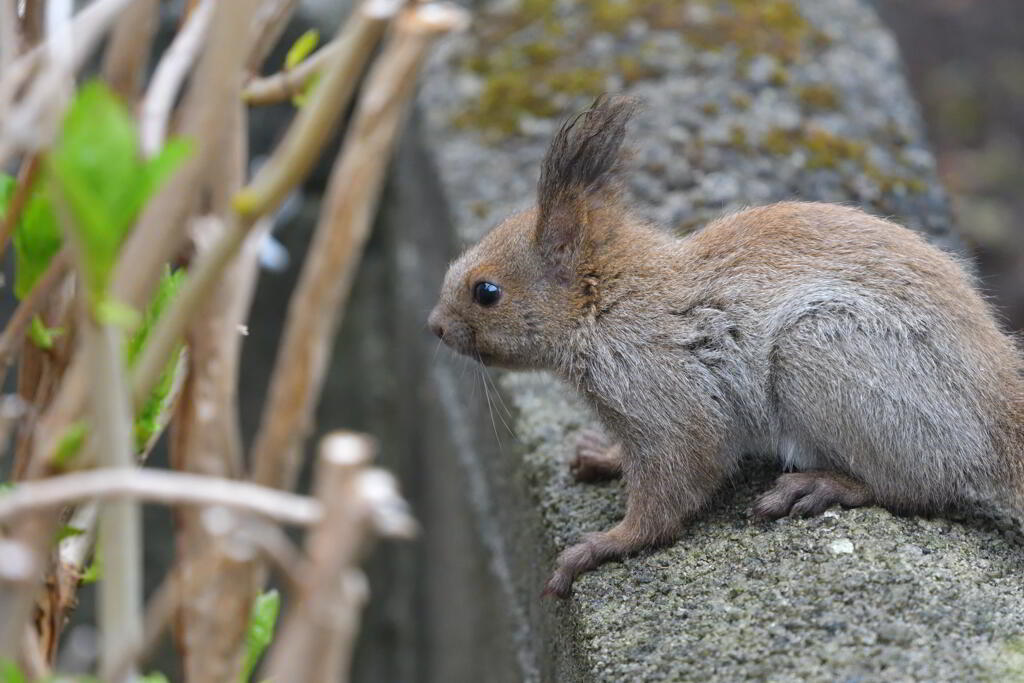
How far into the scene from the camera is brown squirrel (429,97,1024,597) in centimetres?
253

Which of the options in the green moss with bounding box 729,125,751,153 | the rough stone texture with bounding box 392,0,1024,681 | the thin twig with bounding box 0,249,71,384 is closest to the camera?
the thin twig with bounding box 0,249,71,384

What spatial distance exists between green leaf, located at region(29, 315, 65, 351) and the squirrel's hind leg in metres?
1.43

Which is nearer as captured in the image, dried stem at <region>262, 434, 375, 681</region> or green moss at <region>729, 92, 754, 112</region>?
dried stem at <region>262, 434, 375, 681</region>

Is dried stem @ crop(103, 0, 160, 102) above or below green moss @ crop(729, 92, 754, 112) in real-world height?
above

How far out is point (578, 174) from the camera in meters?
2.91

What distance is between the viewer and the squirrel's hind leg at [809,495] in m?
2.48

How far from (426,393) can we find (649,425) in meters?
2.20

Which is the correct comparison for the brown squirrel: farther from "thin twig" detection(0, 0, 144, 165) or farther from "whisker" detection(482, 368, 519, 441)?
"thin twig" detection(0, 0, 144, 165)

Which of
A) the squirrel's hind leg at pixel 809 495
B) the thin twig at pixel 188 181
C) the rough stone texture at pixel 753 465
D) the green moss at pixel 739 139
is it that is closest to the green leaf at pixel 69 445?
the thin twig at pixel 188 181

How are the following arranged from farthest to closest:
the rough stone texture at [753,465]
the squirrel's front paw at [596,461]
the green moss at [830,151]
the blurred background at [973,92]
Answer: the blurred background at [973,92] → the green moss at [830,151] → the squirrel's front paw at [596,461] → the rough stone texture at [753,465]

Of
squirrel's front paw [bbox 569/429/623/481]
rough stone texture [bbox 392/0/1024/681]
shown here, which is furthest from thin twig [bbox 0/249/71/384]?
squirrel's front paw [bbox 569/429/623/481]

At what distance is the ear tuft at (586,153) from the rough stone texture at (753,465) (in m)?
0.22

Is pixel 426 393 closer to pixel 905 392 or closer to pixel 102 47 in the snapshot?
pixel 102 47

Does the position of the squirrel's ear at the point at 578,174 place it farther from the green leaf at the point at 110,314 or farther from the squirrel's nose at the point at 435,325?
the green leaf at the point at 110,314
